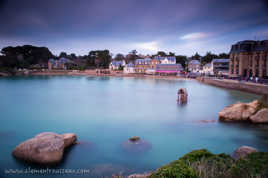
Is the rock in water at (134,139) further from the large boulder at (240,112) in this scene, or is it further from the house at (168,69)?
the house at (168,69)

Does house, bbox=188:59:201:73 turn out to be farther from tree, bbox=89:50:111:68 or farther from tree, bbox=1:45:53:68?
Result: tree, bbox=1:45:53:68

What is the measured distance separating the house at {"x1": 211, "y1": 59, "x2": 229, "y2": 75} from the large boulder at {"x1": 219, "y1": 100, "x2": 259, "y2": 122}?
48478 mm

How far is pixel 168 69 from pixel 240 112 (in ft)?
196

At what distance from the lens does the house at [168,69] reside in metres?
74.6

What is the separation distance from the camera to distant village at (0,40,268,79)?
4253 centimetres

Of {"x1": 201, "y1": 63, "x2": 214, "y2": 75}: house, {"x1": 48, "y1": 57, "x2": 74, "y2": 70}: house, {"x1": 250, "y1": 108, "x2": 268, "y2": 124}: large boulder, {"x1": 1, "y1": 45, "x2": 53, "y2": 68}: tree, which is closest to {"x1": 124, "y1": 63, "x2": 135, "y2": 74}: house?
{"x1": 201, "y1": 63, "x2": 214, "y2": 75}: house

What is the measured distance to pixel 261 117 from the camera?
1556 centimetres

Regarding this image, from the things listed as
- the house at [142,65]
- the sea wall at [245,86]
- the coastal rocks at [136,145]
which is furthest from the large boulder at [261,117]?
the house at [142,65]

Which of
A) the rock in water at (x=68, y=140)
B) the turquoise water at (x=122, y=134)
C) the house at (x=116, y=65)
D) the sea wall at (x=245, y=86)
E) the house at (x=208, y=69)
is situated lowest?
the turquoise water at (x=122, y=134)

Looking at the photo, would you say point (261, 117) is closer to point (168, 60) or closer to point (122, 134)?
point (122, 134)

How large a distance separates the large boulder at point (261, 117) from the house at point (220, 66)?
4951 cm

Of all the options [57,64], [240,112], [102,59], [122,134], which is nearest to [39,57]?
[57,64]

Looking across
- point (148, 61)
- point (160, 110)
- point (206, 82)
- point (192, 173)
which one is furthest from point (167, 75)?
point (192, 173)

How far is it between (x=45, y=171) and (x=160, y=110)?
15602 mm
